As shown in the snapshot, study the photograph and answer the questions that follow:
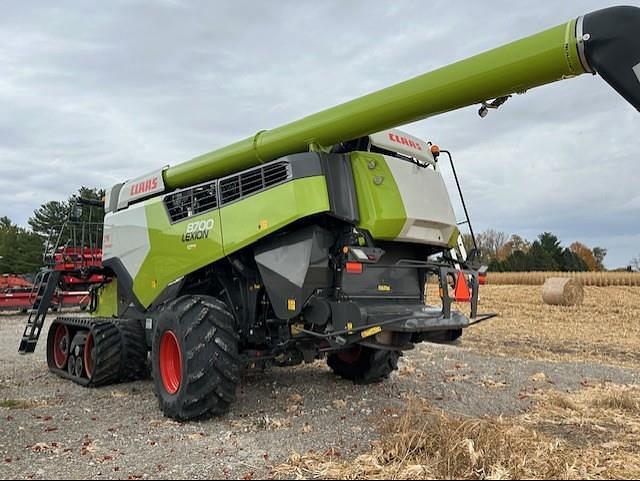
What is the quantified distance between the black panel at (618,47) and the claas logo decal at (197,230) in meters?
3.90

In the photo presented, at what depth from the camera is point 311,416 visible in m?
5.85

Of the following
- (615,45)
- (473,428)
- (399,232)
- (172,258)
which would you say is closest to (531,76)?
(615,45)

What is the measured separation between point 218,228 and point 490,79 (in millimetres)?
3066

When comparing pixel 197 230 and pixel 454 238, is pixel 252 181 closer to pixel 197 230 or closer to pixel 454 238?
pixel 197 230

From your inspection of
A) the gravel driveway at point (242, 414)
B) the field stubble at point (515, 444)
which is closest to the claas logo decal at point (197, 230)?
the gravel driveway at point (242, 414)

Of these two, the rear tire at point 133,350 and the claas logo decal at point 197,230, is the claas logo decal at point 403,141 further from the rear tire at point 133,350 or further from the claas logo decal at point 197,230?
the rear tire at point 133,350

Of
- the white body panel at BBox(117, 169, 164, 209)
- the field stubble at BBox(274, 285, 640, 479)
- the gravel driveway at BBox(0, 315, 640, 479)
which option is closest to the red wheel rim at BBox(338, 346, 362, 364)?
the gravel driveway at BBox(0, 315, 640, 479)

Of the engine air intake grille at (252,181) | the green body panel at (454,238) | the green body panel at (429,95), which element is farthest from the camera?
the green body panel at (454,238)

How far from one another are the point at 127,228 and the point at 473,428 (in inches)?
202

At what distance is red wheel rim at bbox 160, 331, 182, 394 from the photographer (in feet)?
19.9

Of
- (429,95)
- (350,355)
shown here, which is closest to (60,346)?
(350,355)

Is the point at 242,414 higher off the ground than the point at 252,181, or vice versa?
the point at 252,181

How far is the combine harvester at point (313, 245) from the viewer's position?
5.37m

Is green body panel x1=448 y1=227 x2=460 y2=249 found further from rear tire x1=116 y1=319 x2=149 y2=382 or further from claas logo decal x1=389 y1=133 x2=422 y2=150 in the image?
rear tire x1=116 y1=319 x2=149 y2=382
